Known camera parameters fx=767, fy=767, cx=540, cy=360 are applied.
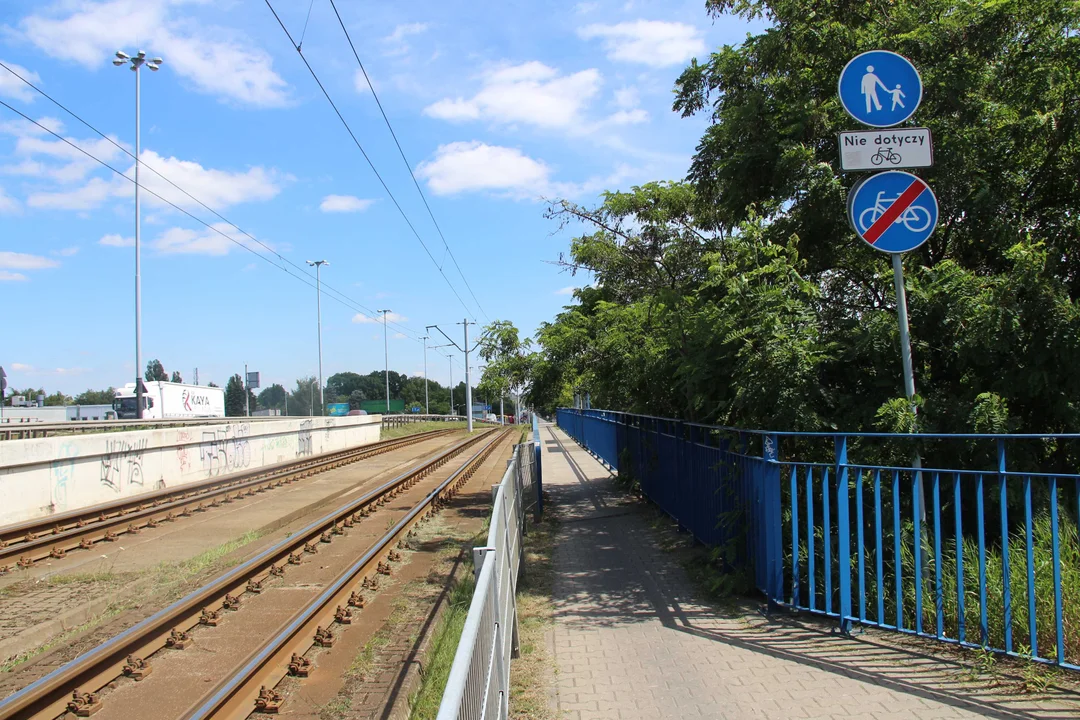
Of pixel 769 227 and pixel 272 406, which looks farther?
pixel 272 406

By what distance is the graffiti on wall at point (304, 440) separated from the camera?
26980mm

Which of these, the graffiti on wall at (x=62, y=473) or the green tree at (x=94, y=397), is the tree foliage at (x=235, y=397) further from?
the graffiti on wall at (x=62, y=473)

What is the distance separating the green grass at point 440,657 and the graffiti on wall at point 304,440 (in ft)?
67.6

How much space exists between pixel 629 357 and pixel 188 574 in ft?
20.7

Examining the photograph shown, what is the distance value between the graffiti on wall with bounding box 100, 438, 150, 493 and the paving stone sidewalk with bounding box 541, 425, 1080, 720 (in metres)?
11.0

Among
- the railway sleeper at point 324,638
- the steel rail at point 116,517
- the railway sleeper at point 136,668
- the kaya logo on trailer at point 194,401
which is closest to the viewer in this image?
the railway sleeper at point 136,668

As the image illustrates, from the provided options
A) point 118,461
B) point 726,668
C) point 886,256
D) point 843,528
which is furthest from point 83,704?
point 118,461

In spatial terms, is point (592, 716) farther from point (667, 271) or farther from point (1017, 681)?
point (667, 271)

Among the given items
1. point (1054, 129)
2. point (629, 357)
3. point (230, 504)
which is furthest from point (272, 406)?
point (1054, 129)

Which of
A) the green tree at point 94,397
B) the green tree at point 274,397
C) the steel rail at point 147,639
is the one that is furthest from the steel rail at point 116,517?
the green tree at point 94,397

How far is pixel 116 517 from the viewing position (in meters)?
12.2

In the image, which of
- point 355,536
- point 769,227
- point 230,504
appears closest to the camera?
point 769,227

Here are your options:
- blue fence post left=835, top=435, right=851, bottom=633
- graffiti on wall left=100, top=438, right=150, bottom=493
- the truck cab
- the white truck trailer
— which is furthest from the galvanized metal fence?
the truck cab

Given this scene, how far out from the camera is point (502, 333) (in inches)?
630
